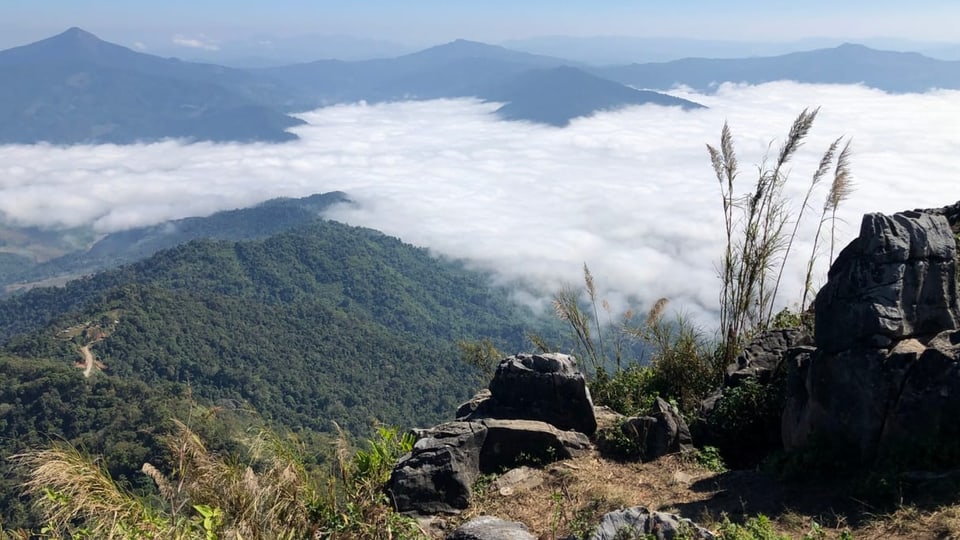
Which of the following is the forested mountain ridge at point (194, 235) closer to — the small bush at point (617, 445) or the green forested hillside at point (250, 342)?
the green forested hillside at point (250, 342)

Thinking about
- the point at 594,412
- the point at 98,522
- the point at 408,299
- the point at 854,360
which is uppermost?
the point at 854,360

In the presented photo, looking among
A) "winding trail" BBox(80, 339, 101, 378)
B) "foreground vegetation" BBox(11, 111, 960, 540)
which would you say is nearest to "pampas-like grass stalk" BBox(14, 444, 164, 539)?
"foreground vegetation" BBox(11, 111, 960, 540)

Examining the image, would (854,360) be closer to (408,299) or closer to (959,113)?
(408,299)

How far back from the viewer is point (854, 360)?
4562 mm

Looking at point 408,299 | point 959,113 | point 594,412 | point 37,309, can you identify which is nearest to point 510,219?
point 408,299

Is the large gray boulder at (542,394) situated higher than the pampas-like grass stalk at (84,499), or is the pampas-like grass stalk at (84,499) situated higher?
the pampas-like grass stalk at (84,499)

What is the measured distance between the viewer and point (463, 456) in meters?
5.34

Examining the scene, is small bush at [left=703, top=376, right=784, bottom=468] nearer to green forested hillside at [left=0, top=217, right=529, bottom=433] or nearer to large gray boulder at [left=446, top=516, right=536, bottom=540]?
large gray boulder at [left=446, top=516, right=536, bottom=540]

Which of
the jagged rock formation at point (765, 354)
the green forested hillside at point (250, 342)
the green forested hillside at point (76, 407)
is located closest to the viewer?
the jagged rock formation at point (765, 354)

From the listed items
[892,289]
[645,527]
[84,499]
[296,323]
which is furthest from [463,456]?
[296,323]

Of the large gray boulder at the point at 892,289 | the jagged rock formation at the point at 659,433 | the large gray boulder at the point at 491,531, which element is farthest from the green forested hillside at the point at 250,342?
the large gray boulder at the point at 892,289

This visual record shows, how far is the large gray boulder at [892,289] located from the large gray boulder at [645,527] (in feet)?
6.35

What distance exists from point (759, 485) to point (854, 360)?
1.13 meters

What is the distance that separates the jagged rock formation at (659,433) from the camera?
18.6 ft
